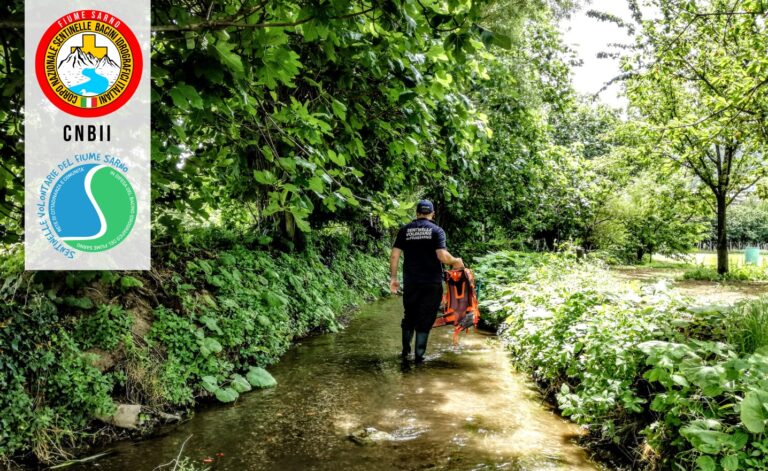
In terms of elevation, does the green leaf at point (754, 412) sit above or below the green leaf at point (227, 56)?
below

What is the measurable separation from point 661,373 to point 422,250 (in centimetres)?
383

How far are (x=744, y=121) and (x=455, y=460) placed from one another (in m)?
9.19

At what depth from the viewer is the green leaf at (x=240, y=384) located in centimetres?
549

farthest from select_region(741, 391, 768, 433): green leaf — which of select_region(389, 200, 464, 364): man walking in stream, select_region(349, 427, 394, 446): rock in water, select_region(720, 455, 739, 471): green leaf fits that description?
select_region(389, 200, 464, 364): man walking in stream

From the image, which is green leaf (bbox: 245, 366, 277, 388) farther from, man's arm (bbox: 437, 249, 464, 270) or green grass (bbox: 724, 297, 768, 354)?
green grass (bbox: 724, 297, 768, 354)

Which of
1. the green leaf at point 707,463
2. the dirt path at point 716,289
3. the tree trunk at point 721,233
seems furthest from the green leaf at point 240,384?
the tree trunk at point 721,233

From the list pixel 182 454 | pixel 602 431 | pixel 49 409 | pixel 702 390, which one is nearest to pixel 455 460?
pixel 602 431

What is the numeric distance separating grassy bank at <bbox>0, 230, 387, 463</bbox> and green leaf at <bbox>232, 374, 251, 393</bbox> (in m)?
0.01

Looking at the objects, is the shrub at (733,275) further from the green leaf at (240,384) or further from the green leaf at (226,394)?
the green leaf at (226,394)

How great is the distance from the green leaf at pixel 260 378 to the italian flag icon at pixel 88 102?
3518mm

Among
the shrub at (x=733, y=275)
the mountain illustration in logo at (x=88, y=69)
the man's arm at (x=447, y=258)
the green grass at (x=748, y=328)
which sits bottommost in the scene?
the shrub at (x=733, y=275)

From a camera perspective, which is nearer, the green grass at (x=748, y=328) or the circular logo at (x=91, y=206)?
the green grass at (x=748, y=328)

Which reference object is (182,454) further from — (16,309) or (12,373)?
(16,309)

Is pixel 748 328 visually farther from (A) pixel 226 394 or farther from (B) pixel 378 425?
(A) pixel 226 394
